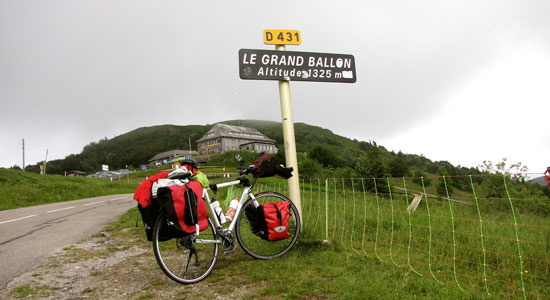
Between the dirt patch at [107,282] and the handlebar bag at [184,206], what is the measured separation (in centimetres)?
61

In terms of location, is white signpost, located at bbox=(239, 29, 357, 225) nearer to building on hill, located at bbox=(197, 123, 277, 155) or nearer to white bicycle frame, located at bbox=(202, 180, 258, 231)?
white bicycle frame, located at bbox=(202, 180, 258, 231)

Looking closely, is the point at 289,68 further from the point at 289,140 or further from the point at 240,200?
the point at 240,200

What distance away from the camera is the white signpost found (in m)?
4.84

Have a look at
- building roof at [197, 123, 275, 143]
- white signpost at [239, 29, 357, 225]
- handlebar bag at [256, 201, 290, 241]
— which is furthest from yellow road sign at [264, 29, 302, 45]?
building roof at [197, 123, 275, 143]

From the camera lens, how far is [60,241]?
18.4ft

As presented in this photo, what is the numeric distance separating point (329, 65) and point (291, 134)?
4.37 feet

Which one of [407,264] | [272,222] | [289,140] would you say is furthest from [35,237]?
[407,264]

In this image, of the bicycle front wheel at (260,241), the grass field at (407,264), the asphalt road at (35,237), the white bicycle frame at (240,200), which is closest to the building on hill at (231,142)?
the asphalt road at (35,237)

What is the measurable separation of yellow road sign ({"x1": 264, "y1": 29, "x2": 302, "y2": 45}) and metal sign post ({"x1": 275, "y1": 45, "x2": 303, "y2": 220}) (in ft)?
0.31

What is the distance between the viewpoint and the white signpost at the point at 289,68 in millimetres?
4840

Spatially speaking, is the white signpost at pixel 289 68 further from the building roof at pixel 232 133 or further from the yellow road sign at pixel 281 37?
the building roof at pixel 232 133

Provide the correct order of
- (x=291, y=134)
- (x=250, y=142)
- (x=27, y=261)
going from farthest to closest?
(x=250, y=142)
(x=291, y=134)
(x=27, y=261)

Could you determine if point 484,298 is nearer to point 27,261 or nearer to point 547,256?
point 547,256

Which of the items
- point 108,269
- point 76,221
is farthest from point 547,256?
point 76,221
